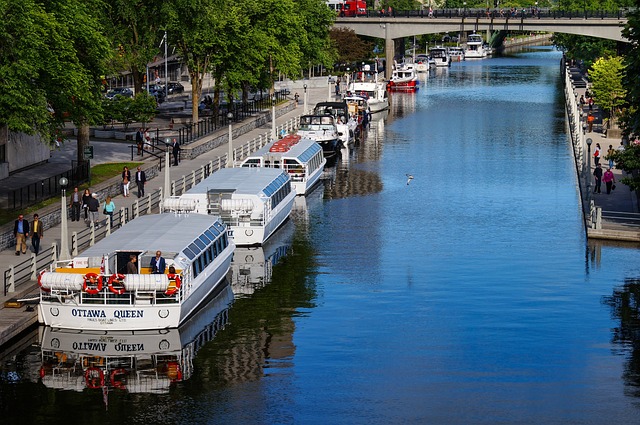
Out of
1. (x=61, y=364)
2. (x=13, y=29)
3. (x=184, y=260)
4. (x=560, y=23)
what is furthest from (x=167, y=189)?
(x=560, y=23)

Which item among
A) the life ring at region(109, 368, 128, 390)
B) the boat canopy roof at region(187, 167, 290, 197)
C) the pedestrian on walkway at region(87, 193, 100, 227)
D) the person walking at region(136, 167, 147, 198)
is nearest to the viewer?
the life ring at region(109, 368, 128, 390)

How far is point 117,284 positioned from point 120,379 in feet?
13.4

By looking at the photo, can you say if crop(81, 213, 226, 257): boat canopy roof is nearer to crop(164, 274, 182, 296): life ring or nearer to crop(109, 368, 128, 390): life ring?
crop(164, 274, 182, 296): life ring

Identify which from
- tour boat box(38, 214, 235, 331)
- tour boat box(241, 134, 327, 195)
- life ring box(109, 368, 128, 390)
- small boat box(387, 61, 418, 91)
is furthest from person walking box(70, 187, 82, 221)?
small boat box(387, 61, 418, 91)

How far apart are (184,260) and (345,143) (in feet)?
196

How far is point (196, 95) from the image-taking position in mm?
105875

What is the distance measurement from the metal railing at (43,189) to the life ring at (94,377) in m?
23.3

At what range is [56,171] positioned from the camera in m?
80.8

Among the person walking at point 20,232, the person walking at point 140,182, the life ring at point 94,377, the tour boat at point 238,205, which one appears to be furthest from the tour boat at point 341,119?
the life ring at point 94,377

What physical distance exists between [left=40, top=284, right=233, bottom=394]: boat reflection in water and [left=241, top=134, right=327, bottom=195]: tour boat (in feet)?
99.2

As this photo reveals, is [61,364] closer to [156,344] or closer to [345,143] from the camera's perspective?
[156,344]

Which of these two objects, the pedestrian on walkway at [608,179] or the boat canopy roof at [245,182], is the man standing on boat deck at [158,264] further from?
the pedestrian on walkway at [608,179]

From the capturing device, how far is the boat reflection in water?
43688 millimetres

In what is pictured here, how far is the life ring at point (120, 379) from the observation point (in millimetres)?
43281
